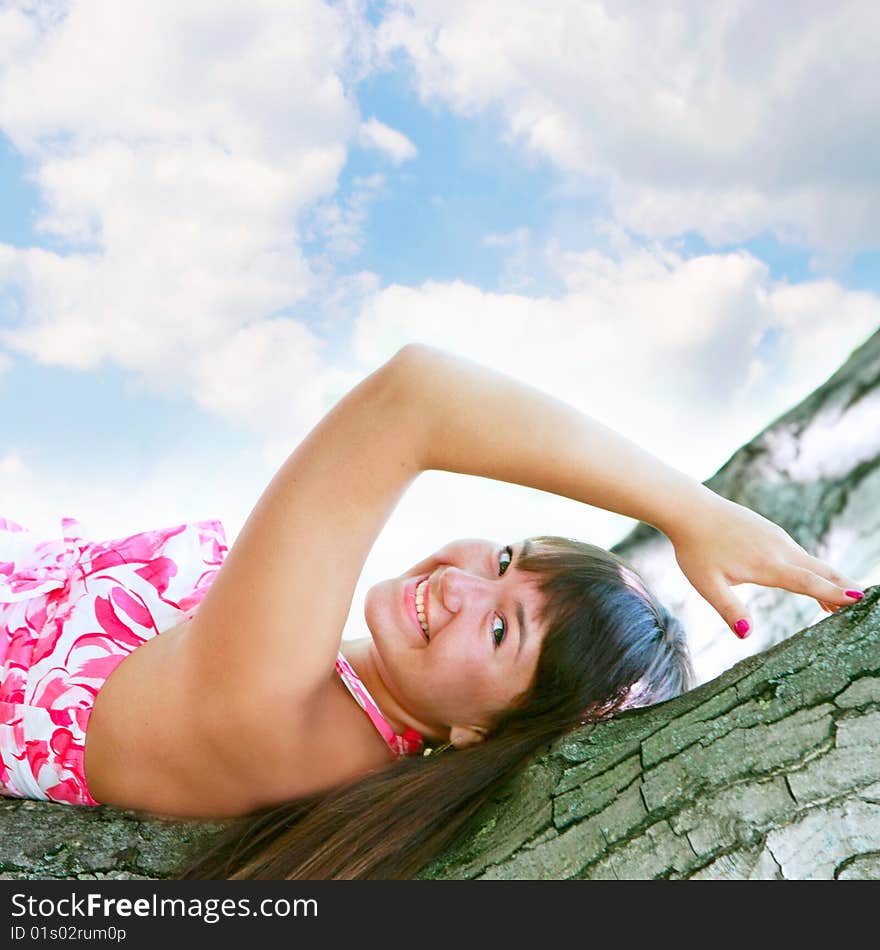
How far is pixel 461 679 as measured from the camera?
1.85 m

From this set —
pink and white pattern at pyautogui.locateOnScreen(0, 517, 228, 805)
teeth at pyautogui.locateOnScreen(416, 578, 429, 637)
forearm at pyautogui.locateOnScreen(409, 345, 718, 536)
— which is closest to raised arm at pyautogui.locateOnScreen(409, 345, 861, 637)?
forearm at pyautogui.locateOnScreen(409, 345, 718, 536)

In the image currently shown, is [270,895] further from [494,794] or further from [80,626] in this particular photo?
[80,626]

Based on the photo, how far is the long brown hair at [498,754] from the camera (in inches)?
63.0

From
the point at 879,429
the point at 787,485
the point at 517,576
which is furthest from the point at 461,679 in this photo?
the point at 879,429

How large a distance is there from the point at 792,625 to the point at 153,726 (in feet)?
5.82

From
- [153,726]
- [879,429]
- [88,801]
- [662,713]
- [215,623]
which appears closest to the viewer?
[662,713]

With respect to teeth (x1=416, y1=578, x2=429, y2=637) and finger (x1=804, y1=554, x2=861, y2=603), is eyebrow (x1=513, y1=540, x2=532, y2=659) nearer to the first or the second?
teeth (x1=416, y1=578, x2=429, y2=637)

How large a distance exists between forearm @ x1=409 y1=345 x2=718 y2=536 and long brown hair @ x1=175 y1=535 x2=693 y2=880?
0.32 metres

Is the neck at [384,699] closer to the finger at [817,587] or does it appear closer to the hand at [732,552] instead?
the hand at [732,552]

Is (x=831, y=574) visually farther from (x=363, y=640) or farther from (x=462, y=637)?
(x=363, y=640)

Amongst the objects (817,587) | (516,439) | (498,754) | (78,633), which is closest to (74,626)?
(78,633)

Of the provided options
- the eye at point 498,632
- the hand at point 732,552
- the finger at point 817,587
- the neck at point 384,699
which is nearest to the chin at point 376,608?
the neck at point 384,699

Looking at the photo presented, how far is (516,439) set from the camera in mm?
1590

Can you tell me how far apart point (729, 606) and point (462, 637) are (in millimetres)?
476
